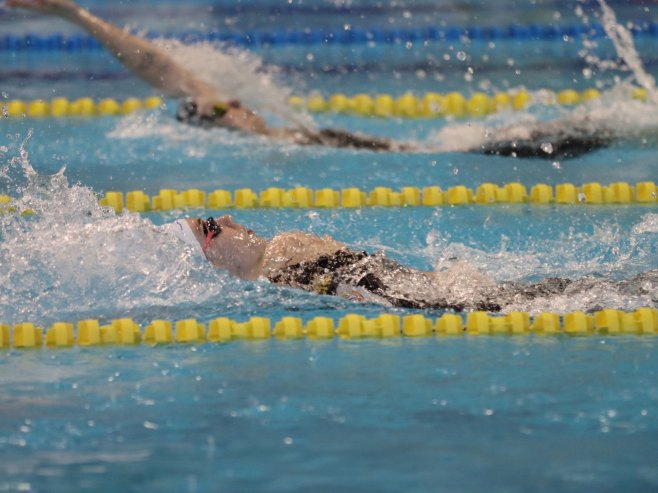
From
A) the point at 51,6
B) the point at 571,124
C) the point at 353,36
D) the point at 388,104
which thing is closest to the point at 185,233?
the point at 51,6

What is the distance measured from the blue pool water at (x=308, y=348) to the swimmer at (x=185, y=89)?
0.36 feet

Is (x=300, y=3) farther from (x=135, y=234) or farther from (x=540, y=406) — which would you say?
(x=540, y=406)

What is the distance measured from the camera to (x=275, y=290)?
167 inches

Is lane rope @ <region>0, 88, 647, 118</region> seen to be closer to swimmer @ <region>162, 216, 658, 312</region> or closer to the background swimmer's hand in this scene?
the background swimmer's hand

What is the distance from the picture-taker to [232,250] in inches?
167

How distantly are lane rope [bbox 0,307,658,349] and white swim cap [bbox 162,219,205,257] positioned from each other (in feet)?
1.43

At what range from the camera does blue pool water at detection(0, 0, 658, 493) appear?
2.71 meters

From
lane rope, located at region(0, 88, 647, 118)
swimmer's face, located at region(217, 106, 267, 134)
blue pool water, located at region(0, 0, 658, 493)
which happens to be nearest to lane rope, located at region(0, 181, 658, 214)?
blue pool water, located at region(0, 0, 658, 493)

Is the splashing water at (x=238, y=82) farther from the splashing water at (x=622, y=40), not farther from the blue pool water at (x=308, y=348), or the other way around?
the splashing water at (x=622, y=40)

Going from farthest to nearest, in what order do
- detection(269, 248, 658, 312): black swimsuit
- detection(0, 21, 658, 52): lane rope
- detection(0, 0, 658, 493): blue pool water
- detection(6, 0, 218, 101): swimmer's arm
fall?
detection(0, 21, 658, 52): lane rope
detection(6, 0, 218, 101): swimmer's arm
detection(269, 248, 658, 312): black swimsuit
detection(0, 0, 658, 493): blue pool water

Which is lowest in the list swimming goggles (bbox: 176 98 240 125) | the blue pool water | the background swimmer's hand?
the blue pool water

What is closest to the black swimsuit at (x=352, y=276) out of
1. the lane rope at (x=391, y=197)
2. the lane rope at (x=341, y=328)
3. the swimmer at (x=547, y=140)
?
the lane rope at (x=341, y=328)

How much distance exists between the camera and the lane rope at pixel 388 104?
7879mm

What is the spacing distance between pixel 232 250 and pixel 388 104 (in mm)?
3961
